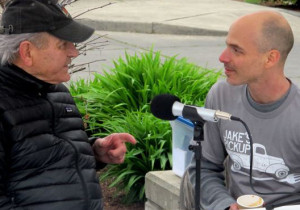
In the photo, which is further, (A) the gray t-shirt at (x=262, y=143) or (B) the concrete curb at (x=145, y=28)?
(B) the concrete curb at (x=145, y=28)

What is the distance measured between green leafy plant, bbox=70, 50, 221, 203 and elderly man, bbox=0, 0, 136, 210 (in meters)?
2.07

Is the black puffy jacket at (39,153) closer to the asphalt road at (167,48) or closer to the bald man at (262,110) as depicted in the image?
the bald man at (262,110)

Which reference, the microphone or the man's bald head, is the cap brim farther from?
the man's bald head

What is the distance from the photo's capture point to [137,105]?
5.58 metres

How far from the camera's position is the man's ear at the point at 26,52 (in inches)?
103

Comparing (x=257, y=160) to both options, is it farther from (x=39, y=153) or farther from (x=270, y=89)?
(x=39, y=153)

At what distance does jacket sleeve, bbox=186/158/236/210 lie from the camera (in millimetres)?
3100

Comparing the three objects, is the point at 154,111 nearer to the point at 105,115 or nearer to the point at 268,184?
the point at 268,184

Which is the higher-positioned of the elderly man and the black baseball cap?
the black baseball cap

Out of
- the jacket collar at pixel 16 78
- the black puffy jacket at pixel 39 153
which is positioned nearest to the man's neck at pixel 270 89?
the black puffy jacket at pixel 39 153

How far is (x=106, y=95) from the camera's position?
18.3ft

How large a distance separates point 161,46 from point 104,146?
308 inches

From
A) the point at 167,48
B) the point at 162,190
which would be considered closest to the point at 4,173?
the point at 162,190

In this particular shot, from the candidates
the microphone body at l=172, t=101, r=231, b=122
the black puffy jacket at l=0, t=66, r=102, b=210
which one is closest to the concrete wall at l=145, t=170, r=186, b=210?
the black puffy jacket at l=0, t=66, r=102, b=210
